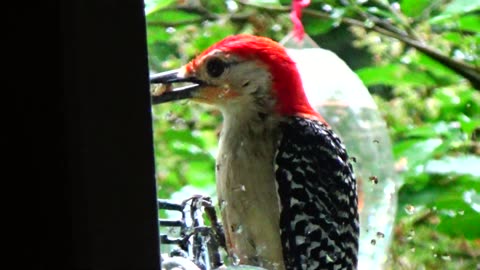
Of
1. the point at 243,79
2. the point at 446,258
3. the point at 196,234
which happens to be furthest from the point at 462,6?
the point at 196,234

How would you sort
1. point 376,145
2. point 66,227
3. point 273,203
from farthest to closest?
point 376,145, point 273,203, point 66,227

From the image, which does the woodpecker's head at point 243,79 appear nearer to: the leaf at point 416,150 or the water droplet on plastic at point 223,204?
the water droplet on plastic at point 223,204

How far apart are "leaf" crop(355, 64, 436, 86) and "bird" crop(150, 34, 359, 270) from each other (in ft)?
1.33

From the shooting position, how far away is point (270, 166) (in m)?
0.91

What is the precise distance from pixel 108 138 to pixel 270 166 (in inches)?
17.7

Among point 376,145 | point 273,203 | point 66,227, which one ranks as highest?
point 376,145

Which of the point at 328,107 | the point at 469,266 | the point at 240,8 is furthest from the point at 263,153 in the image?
the point at 469,266

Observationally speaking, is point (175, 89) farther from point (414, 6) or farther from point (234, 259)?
point (414, 6)

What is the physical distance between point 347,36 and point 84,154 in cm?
114

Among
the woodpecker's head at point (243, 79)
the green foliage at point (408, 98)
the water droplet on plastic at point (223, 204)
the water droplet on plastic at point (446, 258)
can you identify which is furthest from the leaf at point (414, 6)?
the water droplet on plastic at point (223, 204)

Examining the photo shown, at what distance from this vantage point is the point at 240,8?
1438 millimetres

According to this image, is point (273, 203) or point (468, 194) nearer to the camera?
point (273, 203)

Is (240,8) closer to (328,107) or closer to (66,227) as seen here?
(328,107)

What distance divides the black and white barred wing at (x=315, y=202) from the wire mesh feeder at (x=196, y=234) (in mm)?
65
